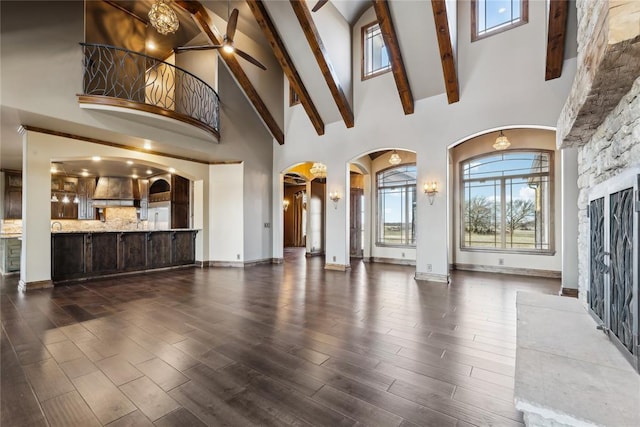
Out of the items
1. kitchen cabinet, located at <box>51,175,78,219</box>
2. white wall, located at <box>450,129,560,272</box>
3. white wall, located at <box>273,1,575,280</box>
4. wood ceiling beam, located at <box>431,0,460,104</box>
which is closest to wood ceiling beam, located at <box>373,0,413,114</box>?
white wall, located at <box>273,1,575,280</box>

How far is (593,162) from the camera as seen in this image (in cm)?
263

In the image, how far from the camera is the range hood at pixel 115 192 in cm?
955

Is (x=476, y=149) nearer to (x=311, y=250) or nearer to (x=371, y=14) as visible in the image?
(x=371, y=14)

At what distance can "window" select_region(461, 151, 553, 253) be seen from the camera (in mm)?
A: 6625

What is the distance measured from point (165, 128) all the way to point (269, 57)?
3.99 metres

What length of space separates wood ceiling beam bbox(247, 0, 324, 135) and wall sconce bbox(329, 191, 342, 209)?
1.75m

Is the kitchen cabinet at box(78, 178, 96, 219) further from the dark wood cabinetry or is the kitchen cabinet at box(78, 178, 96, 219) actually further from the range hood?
the dark wood cabinetry

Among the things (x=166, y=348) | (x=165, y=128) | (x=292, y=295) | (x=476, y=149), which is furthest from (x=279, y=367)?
(x=476, y=149)

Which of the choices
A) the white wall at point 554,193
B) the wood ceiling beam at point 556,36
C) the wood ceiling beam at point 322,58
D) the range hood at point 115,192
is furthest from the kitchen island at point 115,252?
the wood ceiling beam at point 556,36

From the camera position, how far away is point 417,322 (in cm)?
348

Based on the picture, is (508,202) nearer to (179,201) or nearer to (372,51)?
(372,51)

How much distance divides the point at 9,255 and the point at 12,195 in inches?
116

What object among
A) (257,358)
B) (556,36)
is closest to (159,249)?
(257,358)

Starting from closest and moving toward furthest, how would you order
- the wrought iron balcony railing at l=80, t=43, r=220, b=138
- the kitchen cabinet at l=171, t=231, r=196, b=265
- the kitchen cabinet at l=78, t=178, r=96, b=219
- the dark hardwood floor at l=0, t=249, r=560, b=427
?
the dark hardwood floor at l=0, t=249, r=560, b=427
the wrought iron balcony railing at l=80, t=43, r=220, b=138
the kitchen cabinet at l=171, t=231, r=196, b=265
the kitchen cabinet at l=78, t=178, r=96, b=219
